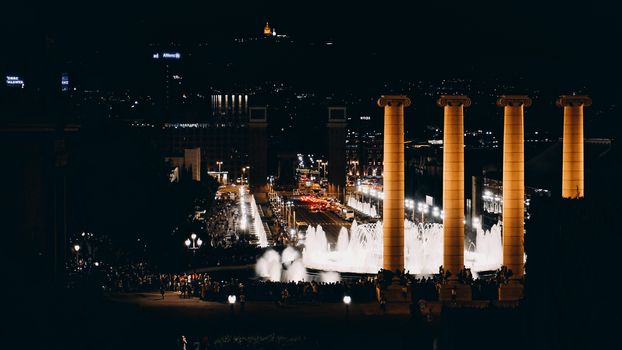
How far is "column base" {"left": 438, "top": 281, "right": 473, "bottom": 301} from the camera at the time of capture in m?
51.6

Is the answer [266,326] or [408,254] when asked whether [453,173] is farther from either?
[408,254]

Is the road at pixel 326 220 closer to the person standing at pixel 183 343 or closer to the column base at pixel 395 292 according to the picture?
the column base at pixel 395 292

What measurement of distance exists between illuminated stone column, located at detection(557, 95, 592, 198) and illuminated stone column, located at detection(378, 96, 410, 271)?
805 cm

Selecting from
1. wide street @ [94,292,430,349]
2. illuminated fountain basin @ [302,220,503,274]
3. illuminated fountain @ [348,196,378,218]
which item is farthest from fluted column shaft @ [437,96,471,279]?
illuminated fountain @ [348,196,378,218]

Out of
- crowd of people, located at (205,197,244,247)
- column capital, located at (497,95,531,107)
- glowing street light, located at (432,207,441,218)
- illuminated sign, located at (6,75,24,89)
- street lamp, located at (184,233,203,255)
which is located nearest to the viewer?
column capital, located at (497,95,531,107)

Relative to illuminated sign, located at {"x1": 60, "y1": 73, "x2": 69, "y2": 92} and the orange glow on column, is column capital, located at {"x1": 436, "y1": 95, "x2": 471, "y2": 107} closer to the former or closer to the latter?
the orange glow on column

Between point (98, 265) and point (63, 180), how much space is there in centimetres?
1742

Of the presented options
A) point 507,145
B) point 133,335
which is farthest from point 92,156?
point 133,335

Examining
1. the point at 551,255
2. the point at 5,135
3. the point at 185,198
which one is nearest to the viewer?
the point at 551,255

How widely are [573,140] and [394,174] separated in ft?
29.8

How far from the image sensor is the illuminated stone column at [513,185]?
51.5 m

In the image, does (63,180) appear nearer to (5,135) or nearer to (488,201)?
(5,135)

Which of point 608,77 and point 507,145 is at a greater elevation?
point 608,77

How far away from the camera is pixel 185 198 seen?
95.4 meters
